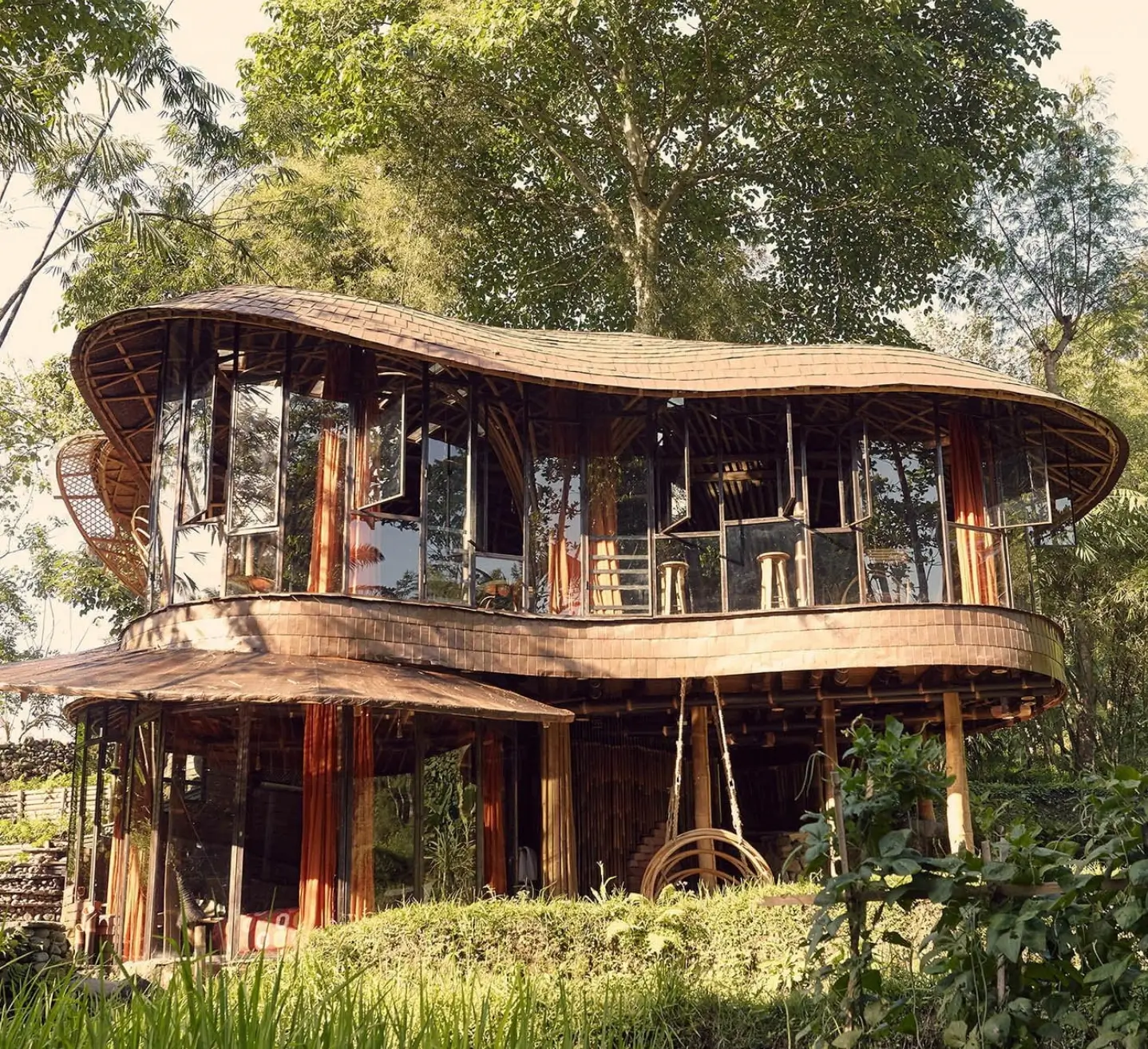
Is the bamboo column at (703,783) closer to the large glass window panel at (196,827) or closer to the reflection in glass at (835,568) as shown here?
the reflection in glass at (835,568)

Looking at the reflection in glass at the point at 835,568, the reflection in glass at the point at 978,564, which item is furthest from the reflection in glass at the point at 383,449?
the reflection in glass at the point at 978,564

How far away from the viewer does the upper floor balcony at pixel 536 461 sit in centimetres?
1327

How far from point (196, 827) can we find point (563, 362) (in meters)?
5.71

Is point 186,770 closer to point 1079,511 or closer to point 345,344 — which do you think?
point 345,344

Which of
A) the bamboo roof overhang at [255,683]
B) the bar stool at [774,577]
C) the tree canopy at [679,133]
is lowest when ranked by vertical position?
the bamboo roof overhang at [255,683]

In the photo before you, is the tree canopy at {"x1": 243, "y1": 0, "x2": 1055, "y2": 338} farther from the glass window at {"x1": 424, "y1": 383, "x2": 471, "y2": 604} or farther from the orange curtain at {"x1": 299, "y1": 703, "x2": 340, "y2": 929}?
the orange curtain at {"x1": 299, "y1": 703, "x2": 340, "y2": 929}

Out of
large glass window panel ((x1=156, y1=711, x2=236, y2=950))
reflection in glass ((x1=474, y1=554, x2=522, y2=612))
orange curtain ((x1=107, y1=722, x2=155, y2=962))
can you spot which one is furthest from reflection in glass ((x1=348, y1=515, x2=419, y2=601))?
orange curtain ((x1=107, y1=722, x2=155, y2=962))

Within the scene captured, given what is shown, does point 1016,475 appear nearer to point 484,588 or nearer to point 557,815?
point 484,588

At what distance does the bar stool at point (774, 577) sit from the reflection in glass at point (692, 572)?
44 centimetres

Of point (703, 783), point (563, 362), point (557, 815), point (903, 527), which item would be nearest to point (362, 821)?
point (557, 815)

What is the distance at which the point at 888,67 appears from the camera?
23.8 meters

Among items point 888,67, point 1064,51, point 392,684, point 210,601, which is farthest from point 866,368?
point 1064,51

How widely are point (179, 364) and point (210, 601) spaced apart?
2579mm

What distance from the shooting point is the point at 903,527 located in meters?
14.2
